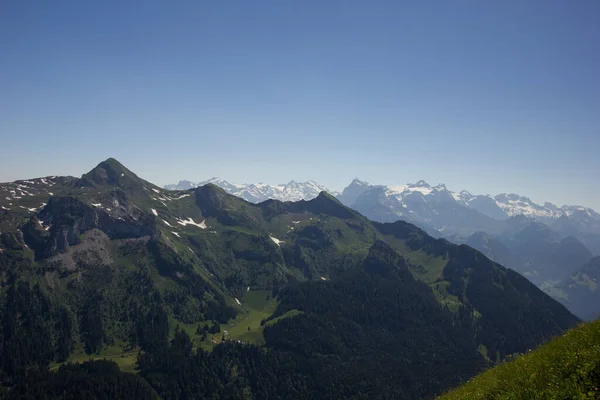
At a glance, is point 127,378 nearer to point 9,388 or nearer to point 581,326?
point 9,388

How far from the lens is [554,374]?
1761 cm

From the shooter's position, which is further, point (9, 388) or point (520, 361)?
point (9, 388)

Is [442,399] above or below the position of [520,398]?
below

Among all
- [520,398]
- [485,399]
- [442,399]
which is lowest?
[442,399]

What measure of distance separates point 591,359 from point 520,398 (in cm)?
386

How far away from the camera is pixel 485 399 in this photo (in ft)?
63.5

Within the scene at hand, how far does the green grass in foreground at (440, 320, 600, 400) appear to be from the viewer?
15852 mm

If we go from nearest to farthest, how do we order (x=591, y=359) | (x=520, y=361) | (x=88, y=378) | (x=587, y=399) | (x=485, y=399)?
1. (x=587, y=399)
2. (x=591, y=359)
3. (x=485, y=399)
4. (x=520, y=361)
5. (x=88, y=378)

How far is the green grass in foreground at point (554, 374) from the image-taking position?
624 inches

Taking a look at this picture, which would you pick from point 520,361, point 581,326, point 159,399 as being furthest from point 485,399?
point 159,399

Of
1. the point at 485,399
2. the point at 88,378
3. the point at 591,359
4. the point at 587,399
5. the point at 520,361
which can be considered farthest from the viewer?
the point at 88,378

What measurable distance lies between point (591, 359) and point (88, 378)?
775 feet

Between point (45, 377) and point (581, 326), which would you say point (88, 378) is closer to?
point (45, 377)

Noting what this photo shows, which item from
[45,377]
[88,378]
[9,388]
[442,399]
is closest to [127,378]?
[88,378]
